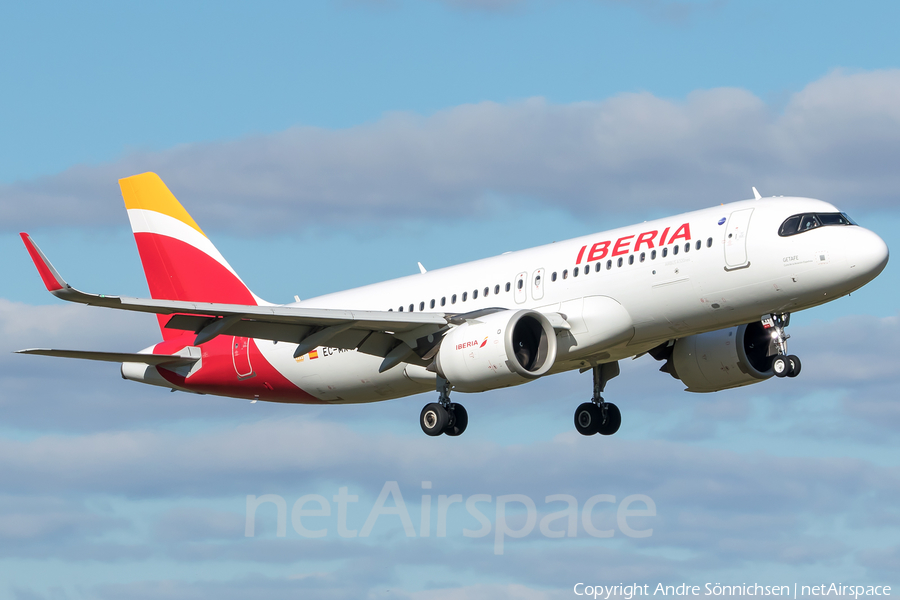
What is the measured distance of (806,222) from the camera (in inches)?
1256

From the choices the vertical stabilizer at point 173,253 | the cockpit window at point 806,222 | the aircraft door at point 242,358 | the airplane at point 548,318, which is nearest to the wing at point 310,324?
the airplane at point 548,318

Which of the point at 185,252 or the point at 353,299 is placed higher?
the point at 185,252

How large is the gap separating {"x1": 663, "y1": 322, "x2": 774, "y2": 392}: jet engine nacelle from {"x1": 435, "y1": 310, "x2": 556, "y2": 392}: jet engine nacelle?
6.61 m

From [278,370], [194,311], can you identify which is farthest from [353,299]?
[194,311]

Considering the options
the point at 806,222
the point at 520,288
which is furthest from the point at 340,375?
the point at 806,222

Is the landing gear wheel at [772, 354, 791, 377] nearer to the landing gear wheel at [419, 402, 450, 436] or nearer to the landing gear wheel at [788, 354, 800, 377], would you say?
the landing gear wheel at [788, 354, 800, 377]

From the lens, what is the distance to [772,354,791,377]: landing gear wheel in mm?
33000

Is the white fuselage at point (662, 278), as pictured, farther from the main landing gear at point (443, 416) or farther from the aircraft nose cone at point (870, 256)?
the main landing gear at point (443, 416)

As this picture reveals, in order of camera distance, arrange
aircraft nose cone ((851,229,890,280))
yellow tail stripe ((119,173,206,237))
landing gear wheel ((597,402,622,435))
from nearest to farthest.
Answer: aircraft nose cone ((851,229,890,280)) < landing gear wheel ((597,402,622,435)) < yellow tail stripe ((119,173,206,237))

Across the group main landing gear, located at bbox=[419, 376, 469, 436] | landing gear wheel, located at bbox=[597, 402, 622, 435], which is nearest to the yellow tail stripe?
main landing gear, located at bbox=[419, 376, 469, 436]

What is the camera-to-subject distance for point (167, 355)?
41312 millimetres

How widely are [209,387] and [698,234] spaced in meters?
16.9

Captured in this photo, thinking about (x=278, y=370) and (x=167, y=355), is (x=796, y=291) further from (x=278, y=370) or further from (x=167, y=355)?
(x=167, y=355)

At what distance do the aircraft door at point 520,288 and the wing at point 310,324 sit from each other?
1948 millimetres
